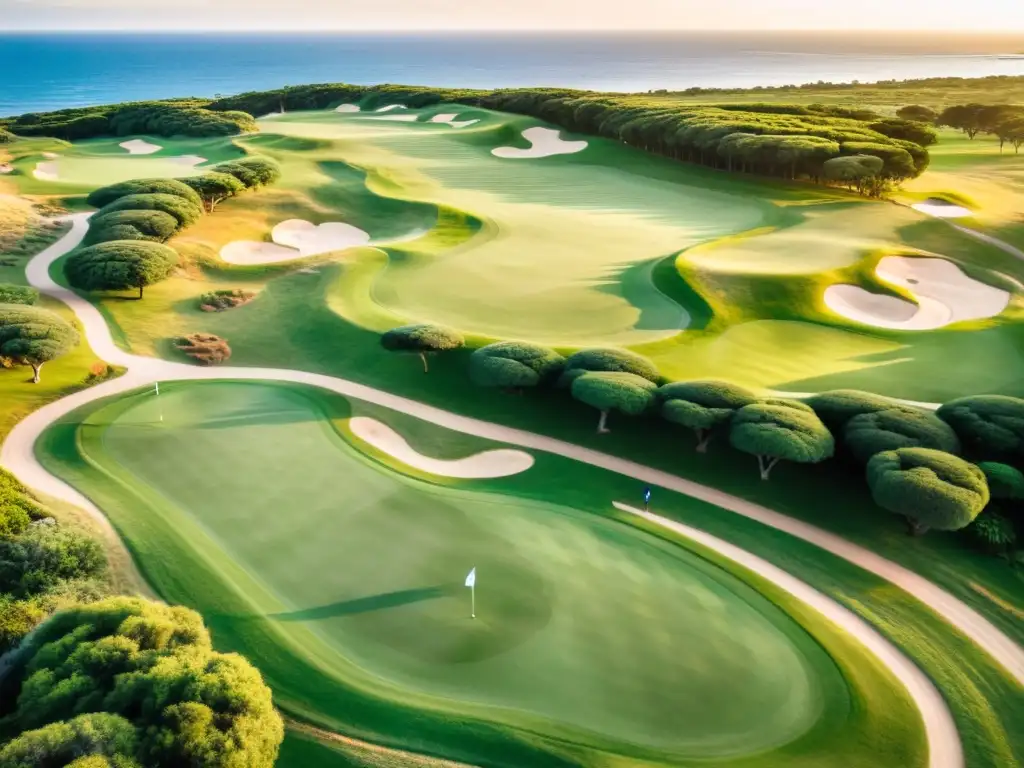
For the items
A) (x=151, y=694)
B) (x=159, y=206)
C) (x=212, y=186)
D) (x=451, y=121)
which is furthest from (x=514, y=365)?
(x=451, y=121)

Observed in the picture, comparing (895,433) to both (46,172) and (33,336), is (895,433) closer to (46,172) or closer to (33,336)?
(33,336)

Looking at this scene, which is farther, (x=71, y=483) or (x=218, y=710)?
(x=71, y=483)

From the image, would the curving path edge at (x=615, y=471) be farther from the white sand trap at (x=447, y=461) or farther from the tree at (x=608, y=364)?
the tree at (x=608, y=364)

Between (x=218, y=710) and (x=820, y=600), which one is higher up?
(x=218, y=710)

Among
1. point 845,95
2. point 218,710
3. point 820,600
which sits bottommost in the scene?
point 820,600

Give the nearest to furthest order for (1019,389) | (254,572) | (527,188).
→ (254,572) → (1019,389) → (527,188)

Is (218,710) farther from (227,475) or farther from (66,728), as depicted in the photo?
(227,475)

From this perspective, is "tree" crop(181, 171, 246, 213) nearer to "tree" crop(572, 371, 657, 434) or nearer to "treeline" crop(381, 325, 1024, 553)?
"treeline" crop(381, 325, 1024, 553)

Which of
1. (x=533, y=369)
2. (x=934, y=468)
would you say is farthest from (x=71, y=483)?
(x=934, y=468)

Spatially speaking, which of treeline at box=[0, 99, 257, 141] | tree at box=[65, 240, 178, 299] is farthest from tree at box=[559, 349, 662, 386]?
treeline at box=[0, 99, 257, 141]
